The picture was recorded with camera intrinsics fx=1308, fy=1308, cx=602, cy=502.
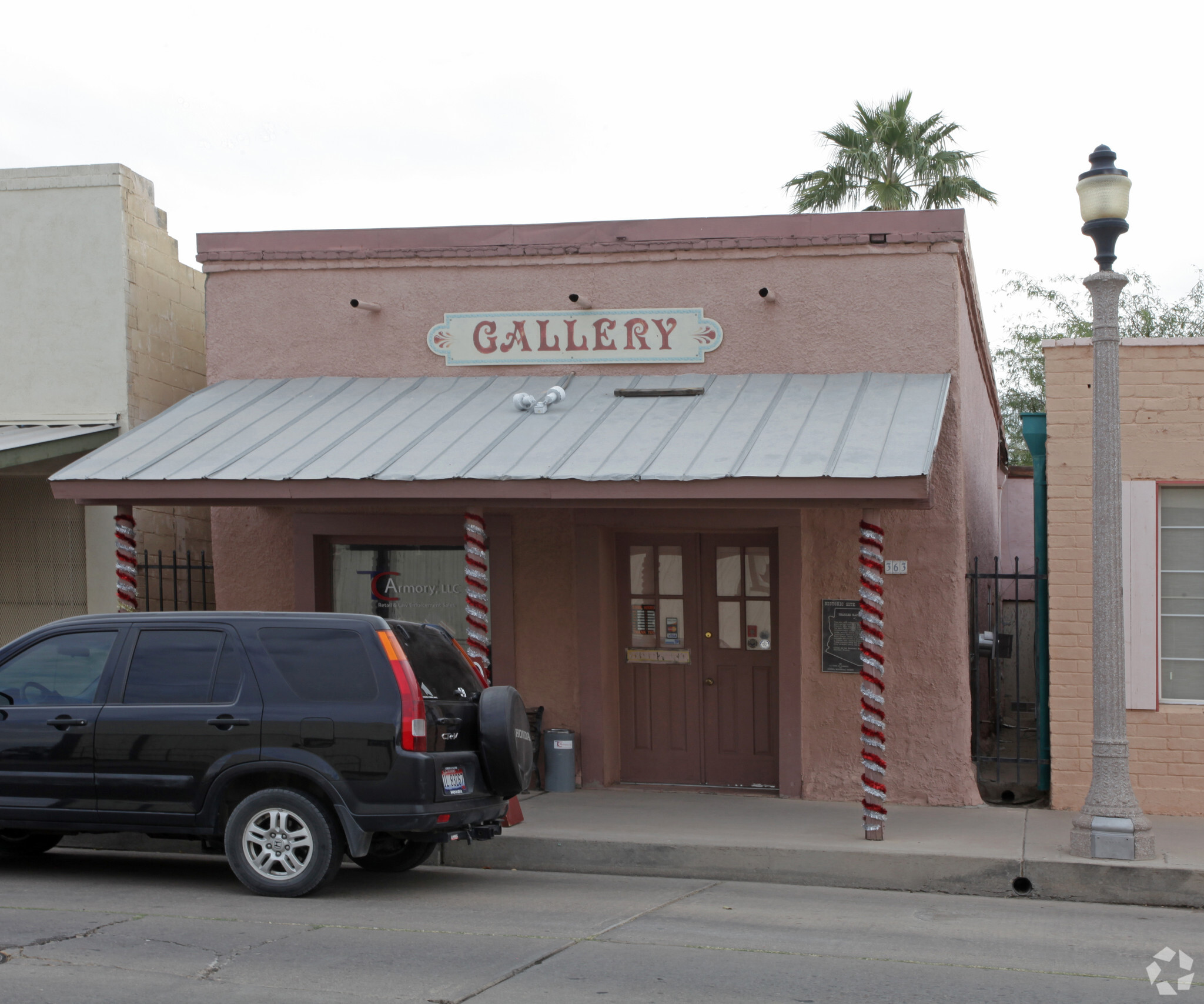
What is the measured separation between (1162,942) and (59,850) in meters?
7.18

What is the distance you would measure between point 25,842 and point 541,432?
4570 mm

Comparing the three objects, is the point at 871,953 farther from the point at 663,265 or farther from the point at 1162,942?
the point at 663,265

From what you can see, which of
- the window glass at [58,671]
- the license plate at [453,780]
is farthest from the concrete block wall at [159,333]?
the license plate at [453,780]

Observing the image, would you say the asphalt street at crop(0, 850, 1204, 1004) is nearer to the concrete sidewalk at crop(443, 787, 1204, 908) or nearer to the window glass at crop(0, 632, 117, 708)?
the concrete sidewalk at crop(443, 787, 1204, 908)

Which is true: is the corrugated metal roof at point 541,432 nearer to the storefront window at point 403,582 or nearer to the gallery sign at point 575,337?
the gallery sign at point 575,337

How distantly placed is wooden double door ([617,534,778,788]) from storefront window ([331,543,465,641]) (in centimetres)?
148

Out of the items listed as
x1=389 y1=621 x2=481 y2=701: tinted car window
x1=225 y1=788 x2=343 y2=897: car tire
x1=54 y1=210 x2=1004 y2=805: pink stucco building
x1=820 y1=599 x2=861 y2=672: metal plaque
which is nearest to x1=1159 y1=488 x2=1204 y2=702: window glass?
x1=54 y1=210 x2=1004 y2=805: pink stucco building

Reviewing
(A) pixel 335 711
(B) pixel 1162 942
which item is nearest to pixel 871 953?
(B) pixel 1162 942

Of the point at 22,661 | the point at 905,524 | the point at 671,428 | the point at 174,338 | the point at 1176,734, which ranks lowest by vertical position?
the point at 1176,734

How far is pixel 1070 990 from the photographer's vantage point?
5.80m

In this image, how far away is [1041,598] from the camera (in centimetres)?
1075

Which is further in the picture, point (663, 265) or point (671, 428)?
point (663, 265)

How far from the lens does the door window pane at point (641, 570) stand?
11445mm

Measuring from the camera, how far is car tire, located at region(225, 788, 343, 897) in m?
7.39
